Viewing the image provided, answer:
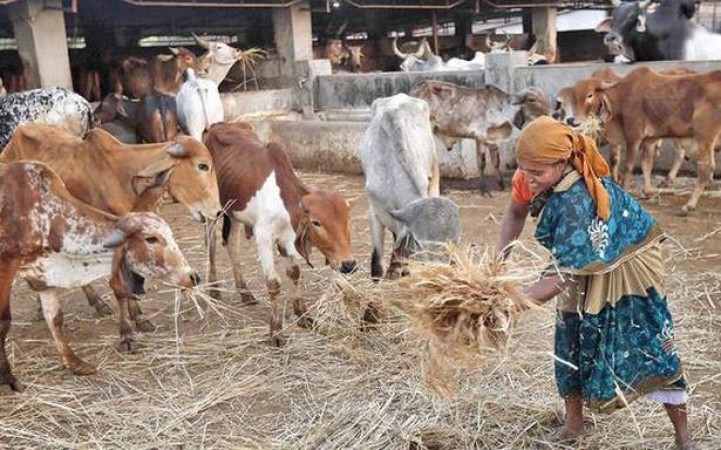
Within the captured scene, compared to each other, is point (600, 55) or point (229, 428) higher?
point (600, 55)

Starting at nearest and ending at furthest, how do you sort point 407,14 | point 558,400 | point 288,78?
point 558,400, point 288,78, point 407,14

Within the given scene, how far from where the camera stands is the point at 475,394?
3584 mm

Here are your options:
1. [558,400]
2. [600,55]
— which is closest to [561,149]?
[558,400]

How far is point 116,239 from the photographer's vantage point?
381 centimetres

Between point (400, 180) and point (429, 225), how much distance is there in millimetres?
937

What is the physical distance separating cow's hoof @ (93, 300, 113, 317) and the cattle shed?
6378 millimetres

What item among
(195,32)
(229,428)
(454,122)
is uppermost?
(195,32)

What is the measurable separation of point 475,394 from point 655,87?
524 centimetres

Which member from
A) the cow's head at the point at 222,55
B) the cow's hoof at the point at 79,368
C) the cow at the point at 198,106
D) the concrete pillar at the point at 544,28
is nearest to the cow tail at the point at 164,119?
the cow at the point at 198,106

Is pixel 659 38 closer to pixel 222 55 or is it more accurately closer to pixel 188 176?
pixel 222 55

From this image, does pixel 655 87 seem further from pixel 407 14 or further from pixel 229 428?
pixel 407 14

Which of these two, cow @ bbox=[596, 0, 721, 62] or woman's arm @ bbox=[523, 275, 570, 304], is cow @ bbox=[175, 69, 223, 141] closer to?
cow @ bbox=[596, 0, 721, 62]

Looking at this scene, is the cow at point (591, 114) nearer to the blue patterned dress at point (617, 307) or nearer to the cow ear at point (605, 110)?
the cow ear at point (605, 110)

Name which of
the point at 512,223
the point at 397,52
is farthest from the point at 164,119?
the point at 397,52
